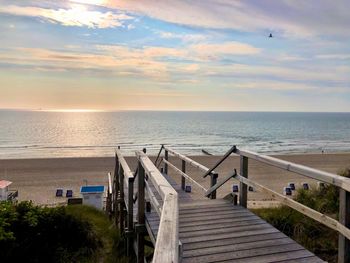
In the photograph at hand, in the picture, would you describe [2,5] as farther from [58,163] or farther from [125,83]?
[125,83]

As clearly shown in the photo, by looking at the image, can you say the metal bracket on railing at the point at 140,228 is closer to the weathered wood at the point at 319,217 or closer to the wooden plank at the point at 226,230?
the wooden plank at the point at 226,230

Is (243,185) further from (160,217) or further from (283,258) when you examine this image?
(160,217)

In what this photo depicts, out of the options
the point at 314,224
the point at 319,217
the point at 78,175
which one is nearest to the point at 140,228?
the point at 319,217

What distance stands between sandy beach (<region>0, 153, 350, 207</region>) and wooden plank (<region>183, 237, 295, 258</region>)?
11533 mm

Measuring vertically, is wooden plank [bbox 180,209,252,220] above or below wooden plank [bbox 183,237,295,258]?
below

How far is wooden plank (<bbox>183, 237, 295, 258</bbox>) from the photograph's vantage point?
3404mm

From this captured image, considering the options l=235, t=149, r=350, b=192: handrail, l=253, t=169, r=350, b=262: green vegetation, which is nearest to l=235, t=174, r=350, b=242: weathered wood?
l=235, t=149, r=350, b=192: handrail

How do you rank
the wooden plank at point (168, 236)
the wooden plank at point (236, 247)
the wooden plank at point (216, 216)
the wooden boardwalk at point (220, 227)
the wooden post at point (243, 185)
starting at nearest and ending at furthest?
the wooden plank at point (168, 236)
the wooden boardwalk at point (220, 227)
the wooden plank at point (236, 247)
the wooden plank at point (216, 216)
the wooden post at point (243, 185)

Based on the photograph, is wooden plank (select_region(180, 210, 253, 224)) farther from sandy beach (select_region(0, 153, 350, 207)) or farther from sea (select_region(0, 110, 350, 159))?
sandy beach (select_region(0, 153, 350, 207))

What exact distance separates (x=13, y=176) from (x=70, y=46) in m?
22.7

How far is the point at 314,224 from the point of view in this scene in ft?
19.8

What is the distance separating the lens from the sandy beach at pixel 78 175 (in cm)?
1809

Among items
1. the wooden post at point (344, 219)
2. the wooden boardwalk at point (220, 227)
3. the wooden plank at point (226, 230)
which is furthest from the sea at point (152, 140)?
the wooden post at point (344, 219)

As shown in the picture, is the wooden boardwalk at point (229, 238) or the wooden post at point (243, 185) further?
the wooden post at point (243, 185)
